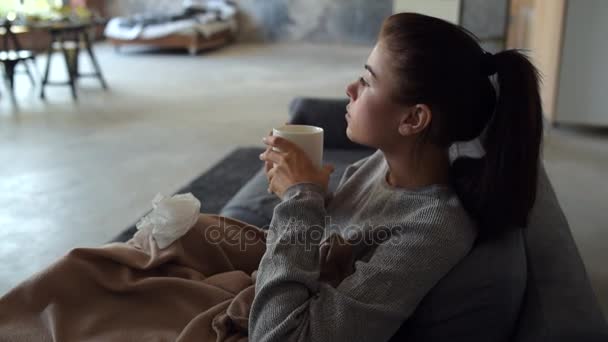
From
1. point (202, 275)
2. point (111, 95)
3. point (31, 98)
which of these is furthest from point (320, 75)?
point (202, 275)

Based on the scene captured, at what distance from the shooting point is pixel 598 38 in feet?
12.6

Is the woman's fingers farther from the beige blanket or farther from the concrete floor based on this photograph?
the concrete floor

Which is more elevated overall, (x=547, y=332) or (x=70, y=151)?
(x=547, y=332)

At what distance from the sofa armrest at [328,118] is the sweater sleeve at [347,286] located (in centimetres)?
172

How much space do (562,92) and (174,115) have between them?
111 inches

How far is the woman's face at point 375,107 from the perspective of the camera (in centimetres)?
102

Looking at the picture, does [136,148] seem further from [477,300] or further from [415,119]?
[477,300]

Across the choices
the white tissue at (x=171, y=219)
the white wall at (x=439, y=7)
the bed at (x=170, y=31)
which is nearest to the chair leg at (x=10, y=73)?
the bed at (x=170, y=31)

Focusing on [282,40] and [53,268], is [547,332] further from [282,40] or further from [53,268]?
[282,40]

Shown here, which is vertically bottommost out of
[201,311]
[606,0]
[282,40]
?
[282,40]

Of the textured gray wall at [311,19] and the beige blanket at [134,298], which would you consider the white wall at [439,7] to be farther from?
the textured gray wall at [311,19]

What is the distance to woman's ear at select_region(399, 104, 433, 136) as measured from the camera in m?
1.01

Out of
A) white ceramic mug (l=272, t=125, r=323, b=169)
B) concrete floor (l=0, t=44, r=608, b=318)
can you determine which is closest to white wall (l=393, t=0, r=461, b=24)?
concrete floor (l=0, t=44, r=608, b=318)

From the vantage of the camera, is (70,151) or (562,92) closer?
(70,151)
